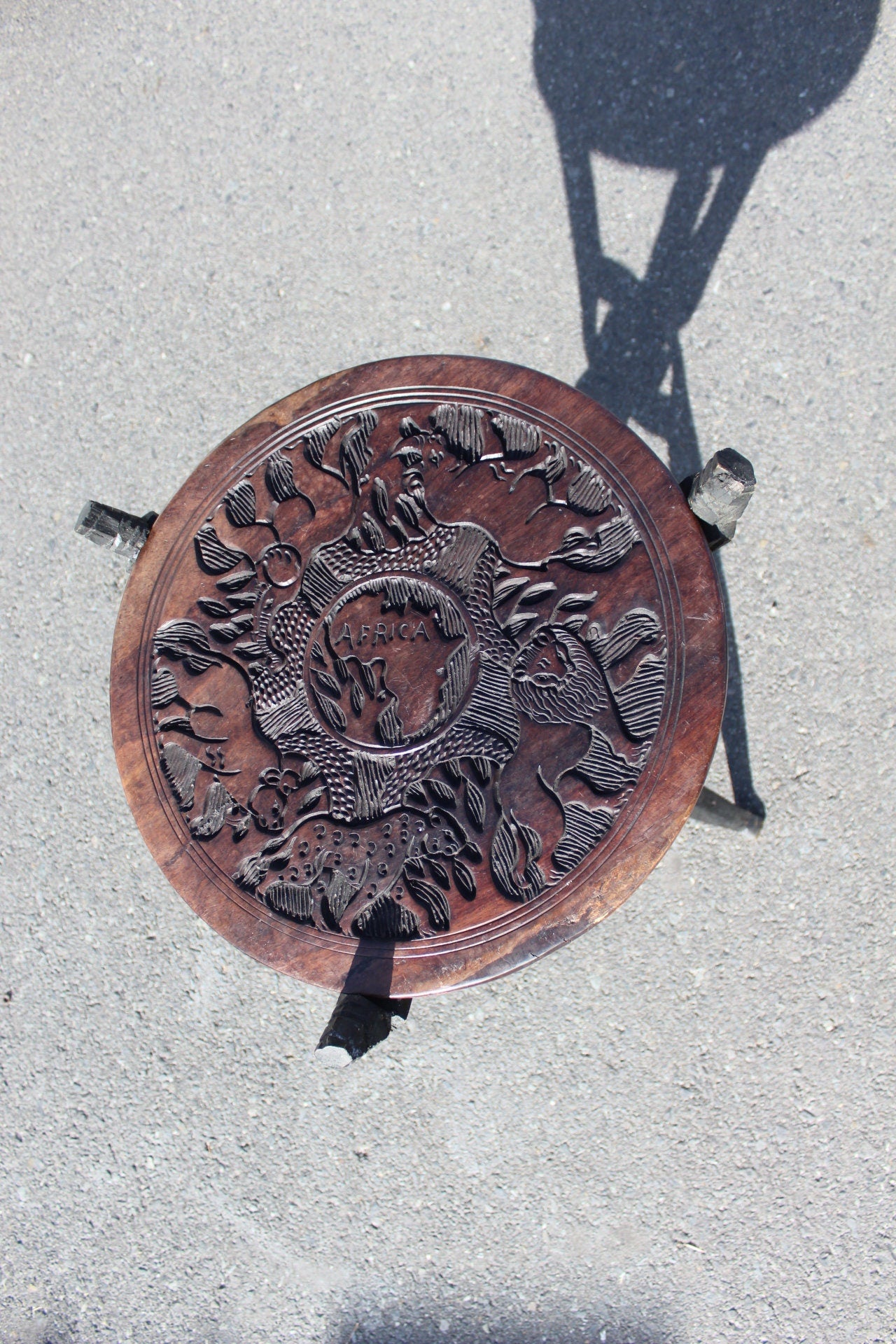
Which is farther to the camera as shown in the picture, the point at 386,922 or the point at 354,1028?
the point at 386,922

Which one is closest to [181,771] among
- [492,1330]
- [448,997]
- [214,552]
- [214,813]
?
[214,813]

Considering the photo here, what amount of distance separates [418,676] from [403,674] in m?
0.03

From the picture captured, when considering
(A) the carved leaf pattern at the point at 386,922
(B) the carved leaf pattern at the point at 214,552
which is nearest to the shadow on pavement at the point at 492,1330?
(A) the carved leaf pattern at the point at 386,922

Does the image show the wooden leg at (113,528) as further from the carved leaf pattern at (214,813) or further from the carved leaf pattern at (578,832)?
the carved leaf pattern at (578,832)

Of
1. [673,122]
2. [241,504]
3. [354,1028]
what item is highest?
[673,122]

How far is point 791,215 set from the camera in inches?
92.5

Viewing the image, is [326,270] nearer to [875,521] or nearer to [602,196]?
[602,196]

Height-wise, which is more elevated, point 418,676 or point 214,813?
point 418,676

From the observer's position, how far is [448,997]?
233 centimetres

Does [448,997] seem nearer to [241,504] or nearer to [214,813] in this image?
[214,813]

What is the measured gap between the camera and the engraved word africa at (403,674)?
1.57 m

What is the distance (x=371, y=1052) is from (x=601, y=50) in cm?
314

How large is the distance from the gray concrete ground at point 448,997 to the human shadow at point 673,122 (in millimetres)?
59

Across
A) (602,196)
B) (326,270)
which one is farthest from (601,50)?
(326,270)
